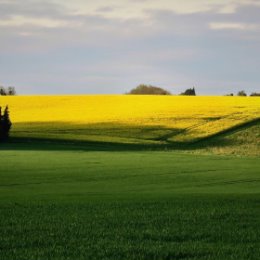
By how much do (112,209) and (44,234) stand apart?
155 inches

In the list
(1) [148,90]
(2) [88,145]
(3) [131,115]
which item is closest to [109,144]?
(2) [88,145]

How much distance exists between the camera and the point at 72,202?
16.8 m

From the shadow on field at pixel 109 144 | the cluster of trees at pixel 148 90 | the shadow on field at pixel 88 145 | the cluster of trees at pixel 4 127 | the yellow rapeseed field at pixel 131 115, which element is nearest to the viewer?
the shadow on field at pixel 88 145

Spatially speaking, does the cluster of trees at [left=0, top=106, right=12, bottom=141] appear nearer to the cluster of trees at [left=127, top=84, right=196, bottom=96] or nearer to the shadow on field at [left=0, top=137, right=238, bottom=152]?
the shadow on field at [left=0, top=137, right=238, bottom=152]

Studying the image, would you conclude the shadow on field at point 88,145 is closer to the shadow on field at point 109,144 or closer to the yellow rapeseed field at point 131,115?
the shadow on field at point 109,144

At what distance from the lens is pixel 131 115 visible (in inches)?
2766

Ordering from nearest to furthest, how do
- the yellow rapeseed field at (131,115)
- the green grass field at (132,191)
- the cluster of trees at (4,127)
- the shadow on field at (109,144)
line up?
1. the green grass field at (132,191)
2. the shadow on field at (109,144)
3. the cluster of trees at (4,127)
4. the yellow rapeseed field at (131,115)

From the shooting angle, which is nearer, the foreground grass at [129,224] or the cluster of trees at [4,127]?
the foreground grass at [129,224]

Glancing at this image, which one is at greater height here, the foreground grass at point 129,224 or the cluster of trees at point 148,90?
the cluster of trees at point 148,90

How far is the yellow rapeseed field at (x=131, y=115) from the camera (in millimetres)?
61438

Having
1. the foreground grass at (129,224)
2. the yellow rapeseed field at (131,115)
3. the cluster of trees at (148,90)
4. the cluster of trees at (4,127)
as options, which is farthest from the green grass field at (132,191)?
the cluster of trees at (148,90)

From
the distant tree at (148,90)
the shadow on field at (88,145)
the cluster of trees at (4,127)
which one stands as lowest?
the shadow on field at (88,145)

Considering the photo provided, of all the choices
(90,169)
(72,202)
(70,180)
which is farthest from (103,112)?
(72,202)

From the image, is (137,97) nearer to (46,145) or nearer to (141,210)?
(46,145)
